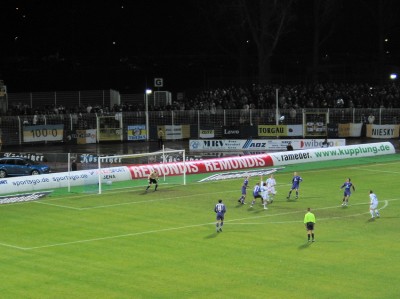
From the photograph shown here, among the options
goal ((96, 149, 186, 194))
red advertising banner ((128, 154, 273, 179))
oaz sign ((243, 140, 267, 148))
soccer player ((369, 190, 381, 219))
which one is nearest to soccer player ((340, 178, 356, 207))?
soccer player ((369, 190, 381, 219))

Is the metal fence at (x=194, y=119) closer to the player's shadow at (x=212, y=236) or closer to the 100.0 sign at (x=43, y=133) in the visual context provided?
the 100.0 sign at (x=43, y=133)

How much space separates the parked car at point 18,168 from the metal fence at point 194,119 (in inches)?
652

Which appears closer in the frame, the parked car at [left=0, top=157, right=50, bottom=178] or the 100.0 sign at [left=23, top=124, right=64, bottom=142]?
the parked car at [left=0, top=157, right=50, bottom=178]

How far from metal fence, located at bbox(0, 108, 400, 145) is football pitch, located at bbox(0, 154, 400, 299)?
881 inches

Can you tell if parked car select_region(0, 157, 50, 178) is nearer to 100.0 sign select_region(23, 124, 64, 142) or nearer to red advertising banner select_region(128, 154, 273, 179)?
red advertising banner select_region(128, 154, 273, 179)

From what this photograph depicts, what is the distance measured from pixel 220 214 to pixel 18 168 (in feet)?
83.8

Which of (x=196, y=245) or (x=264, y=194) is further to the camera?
(x=264, y=194)

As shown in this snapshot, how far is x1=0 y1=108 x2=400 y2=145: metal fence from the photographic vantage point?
76562 mm

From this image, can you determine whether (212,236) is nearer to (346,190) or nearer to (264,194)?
(264,194)

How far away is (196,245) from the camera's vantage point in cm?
3628

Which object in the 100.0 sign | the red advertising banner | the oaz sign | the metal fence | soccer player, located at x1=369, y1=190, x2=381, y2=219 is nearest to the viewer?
soccer player, located at x1=369, y1=190, x2=381, y2=219

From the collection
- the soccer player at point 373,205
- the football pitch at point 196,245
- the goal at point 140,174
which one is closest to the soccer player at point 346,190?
the football pitch at point 196,245

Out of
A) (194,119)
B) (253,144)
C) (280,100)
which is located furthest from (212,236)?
(280,100)

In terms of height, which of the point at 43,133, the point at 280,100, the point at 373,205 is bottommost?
the point at 373,205
